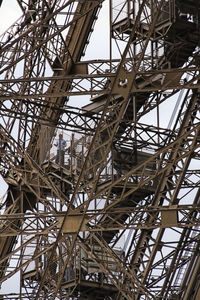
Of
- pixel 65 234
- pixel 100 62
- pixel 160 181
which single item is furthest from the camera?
pixel 100 62

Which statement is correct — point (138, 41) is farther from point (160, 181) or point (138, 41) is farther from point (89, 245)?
point (89, 245)

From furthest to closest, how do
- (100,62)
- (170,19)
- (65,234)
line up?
1. (100,62)
2. (170,19)
3. (65,234)

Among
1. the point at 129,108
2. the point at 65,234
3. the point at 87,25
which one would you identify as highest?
the point at 87,25

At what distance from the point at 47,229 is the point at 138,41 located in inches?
298

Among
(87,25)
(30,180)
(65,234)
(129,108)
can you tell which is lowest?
(65,234)

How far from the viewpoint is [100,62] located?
3259 cm

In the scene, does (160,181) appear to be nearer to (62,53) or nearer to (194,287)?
(194,287)

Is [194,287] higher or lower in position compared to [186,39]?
lower

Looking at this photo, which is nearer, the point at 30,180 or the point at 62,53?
the point at 30,180

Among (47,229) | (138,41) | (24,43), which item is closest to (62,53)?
(24,43)

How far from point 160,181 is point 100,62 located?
5103 millimetres

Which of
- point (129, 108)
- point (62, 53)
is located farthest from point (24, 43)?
point (129, 108)

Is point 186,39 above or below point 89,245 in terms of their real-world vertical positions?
above

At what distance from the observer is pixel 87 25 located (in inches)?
1336
